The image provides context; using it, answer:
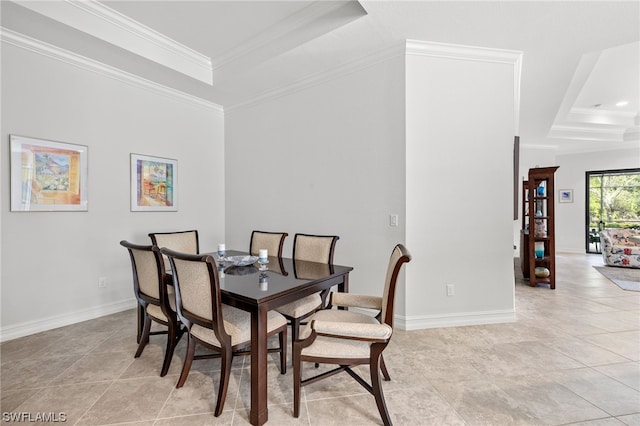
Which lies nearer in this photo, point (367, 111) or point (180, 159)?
point (367, 111)

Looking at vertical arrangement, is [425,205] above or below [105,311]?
above

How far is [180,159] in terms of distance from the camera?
4.20m

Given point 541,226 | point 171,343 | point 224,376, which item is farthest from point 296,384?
point 541,226

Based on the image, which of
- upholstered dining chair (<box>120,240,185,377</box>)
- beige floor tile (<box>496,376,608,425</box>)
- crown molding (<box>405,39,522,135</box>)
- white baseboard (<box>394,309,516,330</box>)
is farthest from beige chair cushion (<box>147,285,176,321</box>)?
crown molding (<box>405,39,522,135</box>)

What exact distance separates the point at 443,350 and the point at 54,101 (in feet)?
14.7

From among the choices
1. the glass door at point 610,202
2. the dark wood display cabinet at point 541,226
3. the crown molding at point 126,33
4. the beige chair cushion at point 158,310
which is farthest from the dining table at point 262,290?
the glass door at point 610,202

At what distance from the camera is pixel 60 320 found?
10.0ft

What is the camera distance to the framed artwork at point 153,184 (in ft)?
12.2

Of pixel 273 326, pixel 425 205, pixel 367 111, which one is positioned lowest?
pixel 273 326

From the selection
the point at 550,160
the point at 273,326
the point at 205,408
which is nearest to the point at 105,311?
the point at 205,408

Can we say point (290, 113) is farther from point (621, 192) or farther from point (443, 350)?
point (621, 192)

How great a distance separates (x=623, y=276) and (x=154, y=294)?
23.7 ft

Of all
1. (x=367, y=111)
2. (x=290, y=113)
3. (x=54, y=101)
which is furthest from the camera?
(x=290, y=113)

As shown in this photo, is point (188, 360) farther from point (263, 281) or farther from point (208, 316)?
point (263, 281)
